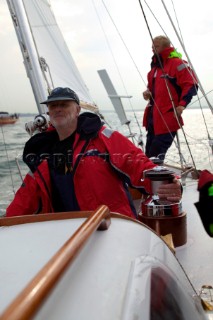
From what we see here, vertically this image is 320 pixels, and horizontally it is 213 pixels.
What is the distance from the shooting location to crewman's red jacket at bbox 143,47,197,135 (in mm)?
3264

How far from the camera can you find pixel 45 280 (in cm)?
59

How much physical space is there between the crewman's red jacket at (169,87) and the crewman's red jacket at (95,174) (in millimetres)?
1404

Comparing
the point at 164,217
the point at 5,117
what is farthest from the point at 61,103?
the point at 5,117

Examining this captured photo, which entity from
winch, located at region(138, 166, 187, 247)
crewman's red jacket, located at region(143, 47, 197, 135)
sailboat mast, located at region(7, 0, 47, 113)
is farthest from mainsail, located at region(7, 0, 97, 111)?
winch, located at region(138, 166, 187, 247)

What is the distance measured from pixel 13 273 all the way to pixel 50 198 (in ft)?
3.98

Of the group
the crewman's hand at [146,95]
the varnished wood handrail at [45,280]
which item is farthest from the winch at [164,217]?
the crewman's hand at [146,95]

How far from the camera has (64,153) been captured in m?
1.96

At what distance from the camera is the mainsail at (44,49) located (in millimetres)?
3285

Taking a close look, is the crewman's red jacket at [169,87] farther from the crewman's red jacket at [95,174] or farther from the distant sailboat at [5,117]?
the distant sailboat at [5,117]

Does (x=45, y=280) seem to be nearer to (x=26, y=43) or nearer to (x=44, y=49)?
(x=26, y=43)

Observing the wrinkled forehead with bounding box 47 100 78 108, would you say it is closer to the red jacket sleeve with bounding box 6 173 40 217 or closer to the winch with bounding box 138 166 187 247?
the red jacket sleeve with bounding box 6 173 40 217

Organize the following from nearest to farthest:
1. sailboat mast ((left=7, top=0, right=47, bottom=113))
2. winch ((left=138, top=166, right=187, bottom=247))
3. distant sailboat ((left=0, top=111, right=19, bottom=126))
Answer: winch ((left=138, top=166, right=187, bottom=247)) → sailboat mast ((left=7, top=0, right=47, bottom=113)) → distant sailboat ((left=0, top=111, right=19, bottom=126))

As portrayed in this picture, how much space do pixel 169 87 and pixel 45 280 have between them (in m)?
3.03

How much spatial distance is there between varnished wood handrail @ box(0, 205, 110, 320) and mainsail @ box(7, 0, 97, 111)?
8.00 feet
